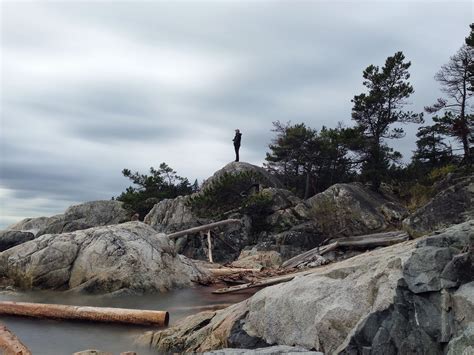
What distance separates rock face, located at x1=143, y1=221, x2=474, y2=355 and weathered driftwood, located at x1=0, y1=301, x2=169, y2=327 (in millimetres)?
1817

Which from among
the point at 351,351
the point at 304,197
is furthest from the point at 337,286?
the point at 304,197

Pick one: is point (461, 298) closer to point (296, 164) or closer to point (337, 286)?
point (337, 286)

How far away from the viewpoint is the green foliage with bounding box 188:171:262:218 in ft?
85.3

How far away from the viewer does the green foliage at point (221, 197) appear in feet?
85.3

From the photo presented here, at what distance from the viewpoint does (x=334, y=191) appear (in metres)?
24.3

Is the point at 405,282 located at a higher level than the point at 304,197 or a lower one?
lower

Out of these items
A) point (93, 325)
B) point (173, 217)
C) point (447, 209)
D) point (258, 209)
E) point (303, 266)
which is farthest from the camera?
point (173, 217)

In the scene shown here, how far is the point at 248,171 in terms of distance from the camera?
28.6 metres

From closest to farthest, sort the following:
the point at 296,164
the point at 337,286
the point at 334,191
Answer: the point at 337,286, the point at 334,191, the point at 296,164

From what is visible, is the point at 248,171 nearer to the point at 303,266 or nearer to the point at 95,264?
the point at 303,266

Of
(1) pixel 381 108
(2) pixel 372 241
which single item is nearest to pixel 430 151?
(1) pixel 381 108

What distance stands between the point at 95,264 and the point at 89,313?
4828mm

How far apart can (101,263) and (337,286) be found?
33.1 ft

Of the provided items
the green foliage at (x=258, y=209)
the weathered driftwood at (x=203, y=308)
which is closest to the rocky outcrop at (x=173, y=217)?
the green foliage at (x=258, y=209)
